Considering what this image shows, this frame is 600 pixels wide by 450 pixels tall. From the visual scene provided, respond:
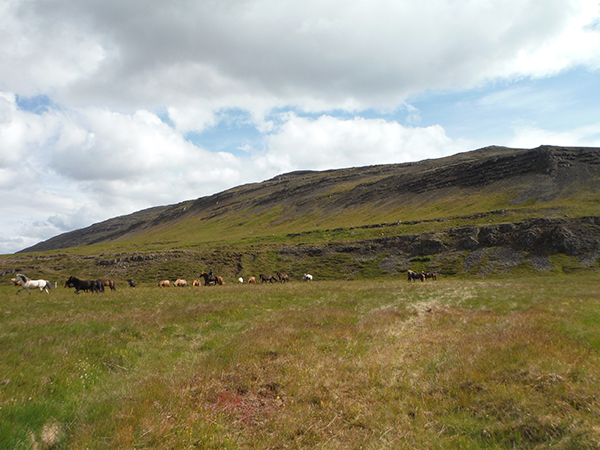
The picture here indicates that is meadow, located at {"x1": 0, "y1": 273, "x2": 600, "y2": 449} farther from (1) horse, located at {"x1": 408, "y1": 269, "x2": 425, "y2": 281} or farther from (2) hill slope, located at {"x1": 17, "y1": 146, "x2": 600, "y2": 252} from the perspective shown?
(2) hill slope, located at {"x1": 17, "y1": 146, "x2": 600, "y2": 252}

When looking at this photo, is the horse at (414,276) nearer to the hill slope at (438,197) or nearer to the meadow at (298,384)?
the meadow at (298,384)

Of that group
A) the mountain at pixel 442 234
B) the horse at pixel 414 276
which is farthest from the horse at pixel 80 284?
the horse at pixel 414 276

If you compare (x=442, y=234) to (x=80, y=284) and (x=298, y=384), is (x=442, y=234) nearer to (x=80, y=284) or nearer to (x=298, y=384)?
(x=80, y=284)

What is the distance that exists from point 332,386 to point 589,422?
487 cm

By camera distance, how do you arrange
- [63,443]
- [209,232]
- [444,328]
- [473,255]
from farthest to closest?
1. [209,232]
2. [473,255]
3. [444,328]
4. [63,443]

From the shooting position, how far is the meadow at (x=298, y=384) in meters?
5.50

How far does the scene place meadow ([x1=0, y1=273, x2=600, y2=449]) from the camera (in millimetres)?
5496

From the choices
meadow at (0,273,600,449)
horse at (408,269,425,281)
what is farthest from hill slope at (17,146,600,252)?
meadow at (0,273,600,449)

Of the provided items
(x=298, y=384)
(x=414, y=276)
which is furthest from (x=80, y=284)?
(x=414, y=276)

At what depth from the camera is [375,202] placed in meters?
134

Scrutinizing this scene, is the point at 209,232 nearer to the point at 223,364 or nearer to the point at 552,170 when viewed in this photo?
the point at 552,170

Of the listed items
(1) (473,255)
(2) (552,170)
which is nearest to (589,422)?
(1) (473,255)

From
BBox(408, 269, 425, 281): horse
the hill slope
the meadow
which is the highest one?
the hill slope

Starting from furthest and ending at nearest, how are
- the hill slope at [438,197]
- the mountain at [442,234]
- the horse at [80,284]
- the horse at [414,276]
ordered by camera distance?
the hill slope at [438,197], the mountain at [442,234], the horse at [414,276], the horse at [80,284]
